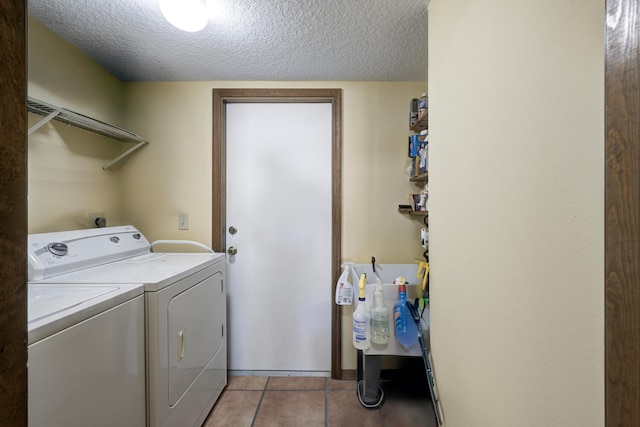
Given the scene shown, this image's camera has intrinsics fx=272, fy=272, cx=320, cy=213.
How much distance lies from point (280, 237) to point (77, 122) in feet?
4.45

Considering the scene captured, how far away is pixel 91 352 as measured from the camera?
88cm

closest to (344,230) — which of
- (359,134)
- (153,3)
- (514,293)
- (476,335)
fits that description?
(359,134)

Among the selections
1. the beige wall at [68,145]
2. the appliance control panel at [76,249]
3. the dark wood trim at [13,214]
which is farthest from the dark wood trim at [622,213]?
the beige wall at [68,145]

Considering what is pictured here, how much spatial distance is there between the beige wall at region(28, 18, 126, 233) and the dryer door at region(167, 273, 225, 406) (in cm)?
86

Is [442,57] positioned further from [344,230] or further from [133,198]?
[133,198]

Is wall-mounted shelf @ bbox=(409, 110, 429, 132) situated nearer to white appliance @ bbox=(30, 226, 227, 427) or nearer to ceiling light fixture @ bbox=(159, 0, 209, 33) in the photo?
ceiling light fixture @ bbox=(159, 0, 209, 33)

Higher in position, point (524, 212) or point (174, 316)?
point (524, 212)

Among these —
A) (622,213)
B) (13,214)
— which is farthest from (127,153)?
(622,213)

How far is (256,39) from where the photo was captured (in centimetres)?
152

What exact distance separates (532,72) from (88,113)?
2.22 metres

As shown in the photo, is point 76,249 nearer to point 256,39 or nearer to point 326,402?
point 256,39

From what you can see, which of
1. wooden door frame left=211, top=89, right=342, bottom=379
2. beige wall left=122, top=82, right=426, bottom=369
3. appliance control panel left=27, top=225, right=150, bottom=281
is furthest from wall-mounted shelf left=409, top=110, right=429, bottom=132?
appliance control panel left=27, top=225, right=150, bottom=281

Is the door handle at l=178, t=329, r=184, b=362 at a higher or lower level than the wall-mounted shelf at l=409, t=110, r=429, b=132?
lower

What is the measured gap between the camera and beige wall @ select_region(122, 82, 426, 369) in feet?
6.49
